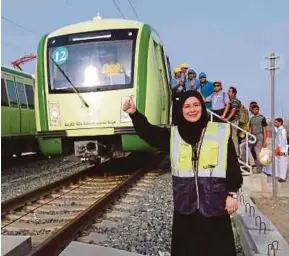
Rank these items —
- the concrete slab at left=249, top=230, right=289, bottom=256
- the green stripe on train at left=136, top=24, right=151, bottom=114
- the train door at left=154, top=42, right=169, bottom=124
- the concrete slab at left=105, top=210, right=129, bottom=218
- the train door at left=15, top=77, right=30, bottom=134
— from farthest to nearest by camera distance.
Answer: the train door at left=15, top=77, right=30, bottom=134 < the train door at left=154, top=42, right=169, bottom=124 < the green stripe on train at left=136, top=24, right=151, bottom=114 < the concrete slab at left=105, top=210, right=129, bottom=218 < the concrete slab at left=249, top=230, right=289, bottom=256

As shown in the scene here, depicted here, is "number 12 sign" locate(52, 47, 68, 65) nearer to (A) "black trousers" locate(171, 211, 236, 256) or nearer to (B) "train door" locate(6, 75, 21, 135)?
(B) "train door" locate(6, 75, 21, 135)

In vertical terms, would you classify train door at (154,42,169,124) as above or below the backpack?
above

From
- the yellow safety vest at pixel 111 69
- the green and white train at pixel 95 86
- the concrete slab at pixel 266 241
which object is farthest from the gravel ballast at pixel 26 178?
the concrete slab at pixel 266 241

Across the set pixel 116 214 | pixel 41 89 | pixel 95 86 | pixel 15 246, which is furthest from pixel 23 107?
pixel 15 246

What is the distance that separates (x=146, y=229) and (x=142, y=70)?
4965mm

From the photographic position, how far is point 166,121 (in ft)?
39.8

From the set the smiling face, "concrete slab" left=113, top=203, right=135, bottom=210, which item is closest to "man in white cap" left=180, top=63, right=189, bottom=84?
"concrete slab" left=113, top=203, right=135, bottom=210

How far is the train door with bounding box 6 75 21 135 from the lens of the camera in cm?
1651

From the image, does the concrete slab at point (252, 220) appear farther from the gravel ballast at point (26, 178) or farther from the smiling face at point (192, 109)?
the gravel ballast at point (26, 178)

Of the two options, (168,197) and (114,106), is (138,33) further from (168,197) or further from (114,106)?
(168,197)

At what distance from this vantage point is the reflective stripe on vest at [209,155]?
346 centimetres

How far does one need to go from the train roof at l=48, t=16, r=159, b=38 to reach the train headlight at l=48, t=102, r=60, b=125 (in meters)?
1.61

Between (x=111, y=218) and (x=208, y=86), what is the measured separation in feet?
16.9

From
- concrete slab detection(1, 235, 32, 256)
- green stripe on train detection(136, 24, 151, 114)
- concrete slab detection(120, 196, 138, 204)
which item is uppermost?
green stripe on train detection(136, 24, 151, 114)
